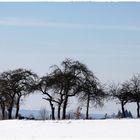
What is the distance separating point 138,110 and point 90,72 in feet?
19.4

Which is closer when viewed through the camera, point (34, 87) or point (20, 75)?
point (34, 87)

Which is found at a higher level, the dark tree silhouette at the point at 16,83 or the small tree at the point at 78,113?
the dark tree silhouette at the point at 16,83

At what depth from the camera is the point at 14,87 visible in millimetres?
45188

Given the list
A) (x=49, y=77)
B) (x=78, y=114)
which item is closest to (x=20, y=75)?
(x=49, y=77)

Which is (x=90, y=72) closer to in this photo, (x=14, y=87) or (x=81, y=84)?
(x=81, y=84)
